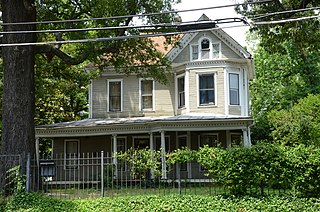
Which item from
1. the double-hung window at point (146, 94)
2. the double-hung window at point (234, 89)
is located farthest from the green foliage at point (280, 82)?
the double-hung window at point (146, 94)

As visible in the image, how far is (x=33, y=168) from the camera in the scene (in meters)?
12.8

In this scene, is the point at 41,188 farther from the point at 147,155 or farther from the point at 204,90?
the point at 204,90

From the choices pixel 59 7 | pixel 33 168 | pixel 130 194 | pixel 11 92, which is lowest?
pixel 130 194

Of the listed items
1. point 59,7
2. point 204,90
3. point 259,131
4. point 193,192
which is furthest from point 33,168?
point 259,131

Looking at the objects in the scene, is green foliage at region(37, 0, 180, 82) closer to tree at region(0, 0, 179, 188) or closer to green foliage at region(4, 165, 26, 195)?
tree at region(0, 0, 179, 188)

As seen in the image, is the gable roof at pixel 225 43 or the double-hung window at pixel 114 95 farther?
the double-hung window at pixel 114 95

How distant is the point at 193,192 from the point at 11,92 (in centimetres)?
704

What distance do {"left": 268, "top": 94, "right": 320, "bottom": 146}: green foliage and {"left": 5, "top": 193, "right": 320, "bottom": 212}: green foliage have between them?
9602mm

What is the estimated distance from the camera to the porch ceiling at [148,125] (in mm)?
20281

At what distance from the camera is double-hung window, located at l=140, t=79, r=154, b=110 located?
79.0 ft

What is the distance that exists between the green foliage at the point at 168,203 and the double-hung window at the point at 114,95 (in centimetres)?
1246

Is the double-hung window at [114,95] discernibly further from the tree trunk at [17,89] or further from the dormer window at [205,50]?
the tree trunk at [17,89]

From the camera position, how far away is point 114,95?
2455 cm

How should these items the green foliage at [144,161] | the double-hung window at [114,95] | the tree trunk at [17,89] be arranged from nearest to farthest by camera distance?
the green foliage at [144,161], the tree trunk at [17,89], the double-hung window at [114,95]
